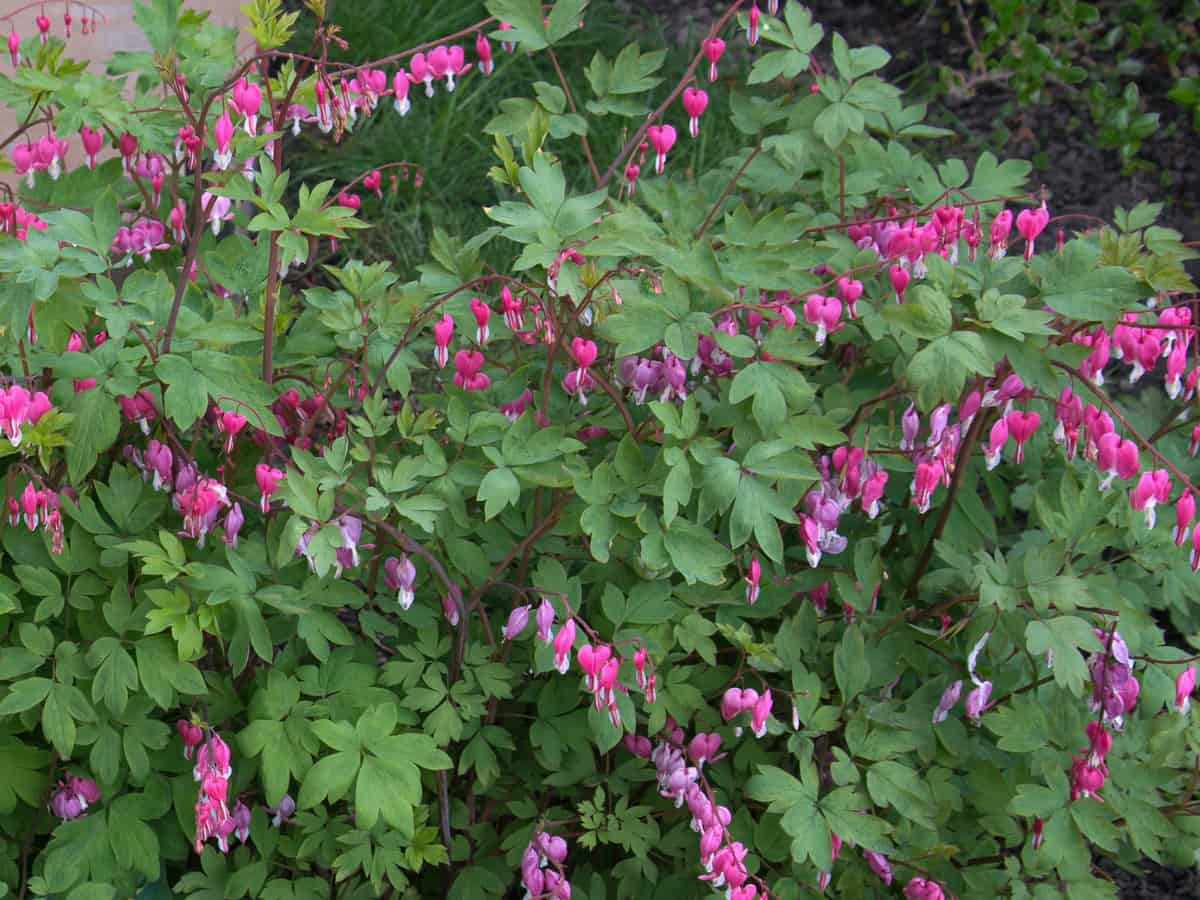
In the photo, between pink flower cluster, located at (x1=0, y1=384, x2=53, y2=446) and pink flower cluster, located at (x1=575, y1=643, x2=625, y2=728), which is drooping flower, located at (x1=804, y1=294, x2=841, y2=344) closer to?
pink flower cluster, located at (x1=575, y1=643, x2=625, y2=728)

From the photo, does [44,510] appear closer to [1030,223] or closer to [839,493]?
[839,493]

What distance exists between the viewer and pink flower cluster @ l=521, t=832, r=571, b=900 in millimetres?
2539

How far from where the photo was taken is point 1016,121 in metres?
5.87

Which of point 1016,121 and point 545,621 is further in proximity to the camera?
point 1016,121

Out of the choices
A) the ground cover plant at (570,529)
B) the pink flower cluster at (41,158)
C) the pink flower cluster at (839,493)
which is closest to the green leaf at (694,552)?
the ground cover plant at (570,529)

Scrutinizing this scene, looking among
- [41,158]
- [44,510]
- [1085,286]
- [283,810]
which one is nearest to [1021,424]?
[1085,286]

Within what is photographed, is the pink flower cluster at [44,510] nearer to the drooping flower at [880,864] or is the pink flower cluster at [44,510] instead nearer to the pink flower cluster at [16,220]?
the pink flower cluster at [16,220]

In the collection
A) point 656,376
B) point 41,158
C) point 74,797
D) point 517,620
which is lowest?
point 74,797

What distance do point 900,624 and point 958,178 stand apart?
100 cm

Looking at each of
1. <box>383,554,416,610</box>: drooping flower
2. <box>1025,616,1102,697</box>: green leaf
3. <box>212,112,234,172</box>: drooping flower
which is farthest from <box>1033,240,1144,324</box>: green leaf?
<box>212,112,234,172</box>: drooping flower

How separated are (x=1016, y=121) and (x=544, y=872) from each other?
438cm

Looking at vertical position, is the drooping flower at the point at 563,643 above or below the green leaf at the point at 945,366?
below

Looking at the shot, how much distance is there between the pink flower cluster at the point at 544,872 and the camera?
8.33 feet

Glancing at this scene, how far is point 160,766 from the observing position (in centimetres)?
261
